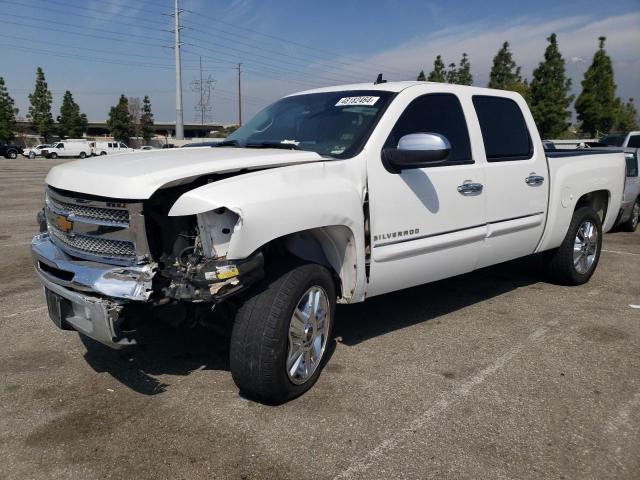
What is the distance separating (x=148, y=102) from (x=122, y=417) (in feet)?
292

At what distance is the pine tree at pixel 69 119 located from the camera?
7812cm

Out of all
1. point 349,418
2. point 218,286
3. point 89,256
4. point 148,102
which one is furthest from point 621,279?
point 148,102

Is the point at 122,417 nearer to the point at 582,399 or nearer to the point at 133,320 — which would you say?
the point at 133,320

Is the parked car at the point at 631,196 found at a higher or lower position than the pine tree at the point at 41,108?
lower

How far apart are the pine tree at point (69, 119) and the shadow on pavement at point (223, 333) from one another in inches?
3236

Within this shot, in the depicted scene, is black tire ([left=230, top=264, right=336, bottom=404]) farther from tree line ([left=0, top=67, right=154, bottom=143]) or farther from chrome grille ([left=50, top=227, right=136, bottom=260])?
tree line ([left=0, top=67, right=154, bottom=143])


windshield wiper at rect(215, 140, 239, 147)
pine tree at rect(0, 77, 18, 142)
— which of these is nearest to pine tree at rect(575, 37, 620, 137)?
windshield wiper at rect(215, 140, 239, 147)

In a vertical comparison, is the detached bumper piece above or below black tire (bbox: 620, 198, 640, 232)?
above

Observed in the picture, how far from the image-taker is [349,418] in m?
3.12

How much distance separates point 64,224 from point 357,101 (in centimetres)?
217

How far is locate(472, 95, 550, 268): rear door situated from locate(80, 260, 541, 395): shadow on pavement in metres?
0.77

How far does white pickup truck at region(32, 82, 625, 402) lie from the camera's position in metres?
2.90

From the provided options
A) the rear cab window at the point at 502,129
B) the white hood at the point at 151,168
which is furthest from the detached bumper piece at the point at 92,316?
the rear cab window at the point at 502,129

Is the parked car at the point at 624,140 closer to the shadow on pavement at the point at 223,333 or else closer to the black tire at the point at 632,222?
the black tire at the point at 632,222
